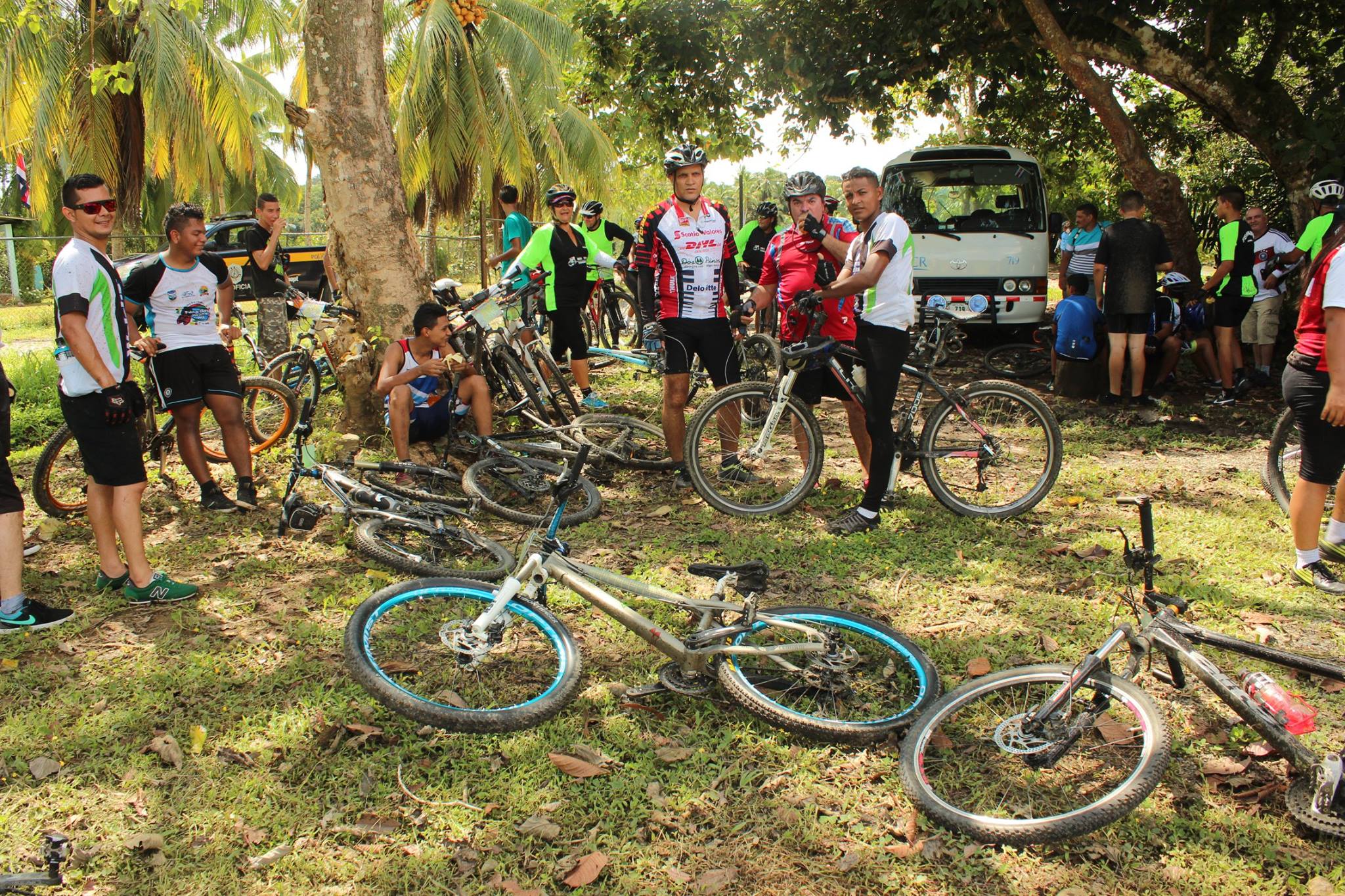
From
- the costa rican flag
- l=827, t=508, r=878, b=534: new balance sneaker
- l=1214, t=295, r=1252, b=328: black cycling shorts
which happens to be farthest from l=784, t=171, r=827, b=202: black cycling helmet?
the costa rican flag

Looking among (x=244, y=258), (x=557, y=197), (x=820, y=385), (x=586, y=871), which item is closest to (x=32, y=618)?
(x=586, y=871)

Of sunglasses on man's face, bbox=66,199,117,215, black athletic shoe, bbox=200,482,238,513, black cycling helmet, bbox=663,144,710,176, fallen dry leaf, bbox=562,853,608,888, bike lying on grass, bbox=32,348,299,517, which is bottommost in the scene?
fallen dry leaf, bbox=562,853,608,888

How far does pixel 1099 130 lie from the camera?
48.9ft

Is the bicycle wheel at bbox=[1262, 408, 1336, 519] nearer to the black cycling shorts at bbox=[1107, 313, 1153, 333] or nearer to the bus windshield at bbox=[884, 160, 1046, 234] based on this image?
the black cycling shorts at bbox=[1107, 313, 1153, 333]

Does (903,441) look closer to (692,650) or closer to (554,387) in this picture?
Result: (692,650)

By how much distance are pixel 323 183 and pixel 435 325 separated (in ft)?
5.73

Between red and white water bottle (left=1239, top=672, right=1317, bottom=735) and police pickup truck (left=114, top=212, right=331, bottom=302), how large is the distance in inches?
532

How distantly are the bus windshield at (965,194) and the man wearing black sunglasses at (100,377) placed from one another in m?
8.77

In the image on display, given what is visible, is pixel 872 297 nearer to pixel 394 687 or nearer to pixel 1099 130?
pixel 394 687

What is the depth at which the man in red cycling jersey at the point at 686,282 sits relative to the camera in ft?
19.2

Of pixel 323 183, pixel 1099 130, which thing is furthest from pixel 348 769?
pixel 1099 130

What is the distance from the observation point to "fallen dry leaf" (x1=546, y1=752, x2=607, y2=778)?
3.30m

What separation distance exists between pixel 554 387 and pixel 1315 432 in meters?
4.94

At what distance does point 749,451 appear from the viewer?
5.68 m
